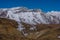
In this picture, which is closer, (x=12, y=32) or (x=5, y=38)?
(x=5, y=38)

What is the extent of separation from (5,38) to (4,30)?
151 inches

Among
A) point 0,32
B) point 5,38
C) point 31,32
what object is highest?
point 31,32

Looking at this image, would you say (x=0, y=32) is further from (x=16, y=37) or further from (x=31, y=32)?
(x=31, y=32)

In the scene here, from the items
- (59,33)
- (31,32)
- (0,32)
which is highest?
(59,33)

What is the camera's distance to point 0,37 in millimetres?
35719

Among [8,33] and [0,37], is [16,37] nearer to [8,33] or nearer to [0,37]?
[8,33]

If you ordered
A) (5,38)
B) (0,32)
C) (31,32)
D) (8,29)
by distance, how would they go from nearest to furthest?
(5,38)
(0,32)
(8,29)
(31,32)

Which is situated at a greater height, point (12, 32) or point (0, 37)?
point (12, 32)

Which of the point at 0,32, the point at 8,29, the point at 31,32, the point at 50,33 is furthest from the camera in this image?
the point at 50,33

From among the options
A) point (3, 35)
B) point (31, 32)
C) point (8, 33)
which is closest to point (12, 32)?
point (8, 33)

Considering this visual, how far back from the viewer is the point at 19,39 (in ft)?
129

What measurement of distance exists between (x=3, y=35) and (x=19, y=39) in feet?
13.3

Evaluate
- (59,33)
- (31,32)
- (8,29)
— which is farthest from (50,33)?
(8,29)

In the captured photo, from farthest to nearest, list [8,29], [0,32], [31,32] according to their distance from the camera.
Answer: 1. [31,32]
2. [8,29]
3. [0,32]
